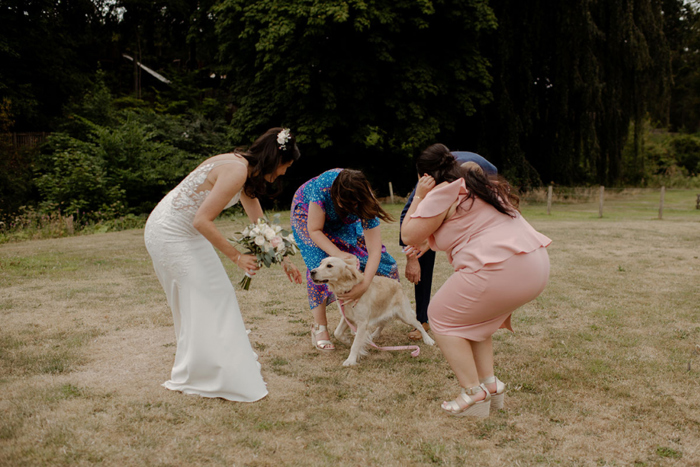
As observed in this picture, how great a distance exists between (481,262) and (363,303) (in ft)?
5.96

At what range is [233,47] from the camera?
23.8m

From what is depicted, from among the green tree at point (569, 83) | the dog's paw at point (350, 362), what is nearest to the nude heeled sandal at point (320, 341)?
the dog's paw at point (350, 362)

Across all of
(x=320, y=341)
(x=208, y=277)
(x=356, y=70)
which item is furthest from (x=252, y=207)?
(x=356, y=70)

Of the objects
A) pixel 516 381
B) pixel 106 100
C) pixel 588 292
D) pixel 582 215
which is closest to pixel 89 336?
pixel 516 381

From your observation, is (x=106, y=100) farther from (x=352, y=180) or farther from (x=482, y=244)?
(x=482, y=244)

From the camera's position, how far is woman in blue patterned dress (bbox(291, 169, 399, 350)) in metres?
4.84

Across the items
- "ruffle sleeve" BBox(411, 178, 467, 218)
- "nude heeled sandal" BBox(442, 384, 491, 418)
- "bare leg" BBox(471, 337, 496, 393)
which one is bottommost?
"nude heeled sandal" BBox(442, 384, 491, 418)

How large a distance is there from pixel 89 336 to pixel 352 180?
3.43 metres

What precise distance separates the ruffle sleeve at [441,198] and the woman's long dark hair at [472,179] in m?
0.10

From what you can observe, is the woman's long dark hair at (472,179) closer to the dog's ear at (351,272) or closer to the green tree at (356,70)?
the dog's ear at (351,272)

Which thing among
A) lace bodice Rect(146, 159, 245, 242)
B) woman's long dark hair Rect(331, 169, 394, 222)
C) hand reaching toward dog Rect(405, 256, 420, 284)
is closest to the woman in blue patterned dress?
woman's long dark hair Rect(331, 169, 394, 222)

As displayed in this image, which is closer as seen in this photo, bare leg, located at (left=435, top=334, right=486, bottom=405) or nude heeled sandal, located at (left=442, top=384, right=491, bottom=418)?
bare leg, located at (left=435, top=334, right=486, bottom=405)

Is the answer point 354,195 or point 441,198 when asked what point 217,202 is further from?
point 441,198

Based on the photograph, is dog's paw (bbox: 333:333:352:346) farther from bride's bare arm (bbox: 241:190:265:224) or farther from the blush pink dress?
the blush pink dress
